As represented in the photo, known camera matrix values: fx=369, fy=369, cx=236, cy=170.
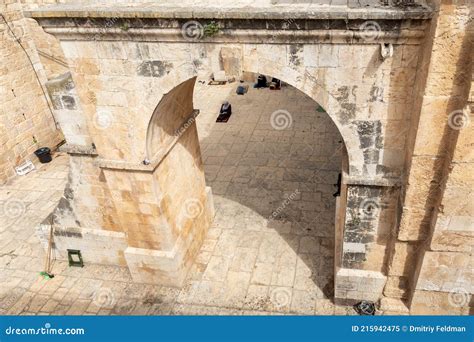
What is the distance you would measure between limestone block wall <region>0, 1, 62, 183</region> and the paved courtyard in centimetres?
89

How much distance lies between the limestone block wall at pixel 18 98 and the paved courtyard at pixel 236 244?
35.1 inches

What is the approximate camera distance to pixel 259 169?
1257 cm

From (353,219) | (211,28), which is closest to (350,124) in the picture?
(353,219)

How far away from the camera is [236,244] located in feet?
31.2

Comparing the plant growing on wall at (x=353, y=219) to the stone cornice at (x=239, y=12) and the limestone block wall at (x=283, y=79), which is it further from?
the stone cornice at (x=239, y=12)

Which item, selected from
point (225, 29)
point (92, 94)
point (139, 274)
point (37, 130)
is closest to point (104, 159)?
point (92, 94)

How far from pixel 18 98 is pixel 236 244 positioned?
31.2ft

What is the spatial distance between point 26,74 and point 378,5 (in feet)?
41.3

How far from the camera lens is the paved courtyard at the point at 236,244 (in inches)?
319

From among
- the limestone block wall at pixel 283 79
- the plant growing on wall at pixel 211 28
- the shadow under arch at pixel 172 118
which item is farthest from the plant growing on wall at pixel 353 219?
the plant growing on wall at pixel 211 28

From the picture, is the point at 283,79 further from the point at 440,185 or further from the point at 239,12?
the point at 440,185

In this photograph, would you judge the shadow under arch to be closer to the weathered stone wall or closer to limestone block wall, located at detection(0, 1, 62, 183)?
the weathered stone wall

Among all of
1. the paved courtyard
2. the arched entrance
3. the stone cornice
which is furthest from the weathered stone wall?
the paved courtyard

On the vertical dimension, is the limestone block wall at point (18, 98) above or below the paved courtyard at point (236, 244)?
above
